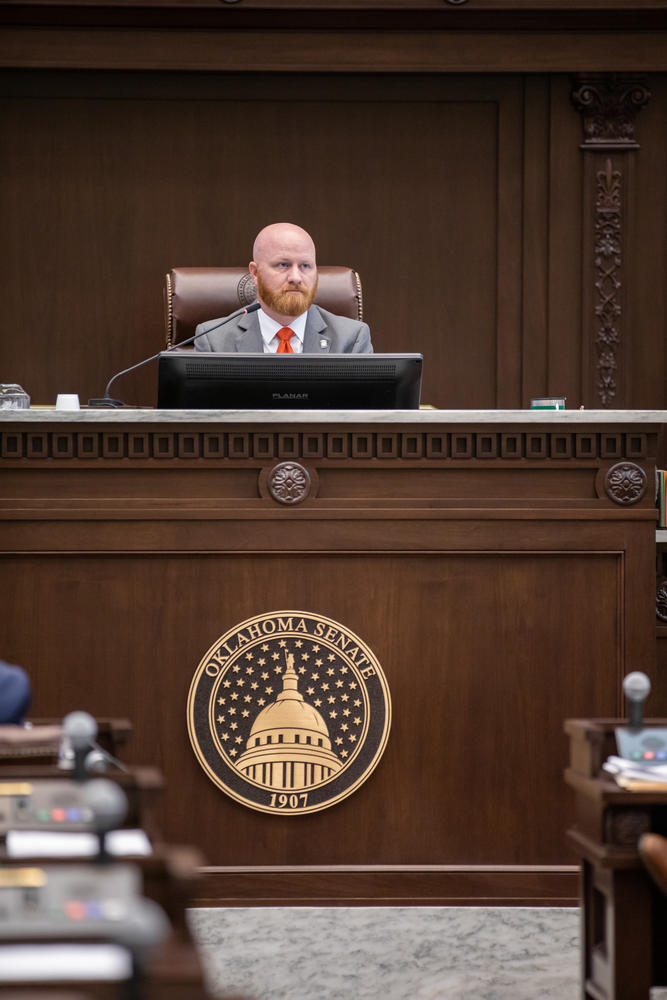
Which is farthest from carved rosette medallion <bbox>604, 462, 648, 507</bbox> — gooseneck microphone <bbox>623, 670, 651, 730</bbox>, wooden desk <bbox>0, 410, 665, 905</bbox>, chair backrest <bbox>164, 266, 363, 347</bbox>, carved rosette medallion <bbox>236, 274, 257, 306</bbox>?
carved rosette medallion <bbox>236, 274, 257, 306</bbox>

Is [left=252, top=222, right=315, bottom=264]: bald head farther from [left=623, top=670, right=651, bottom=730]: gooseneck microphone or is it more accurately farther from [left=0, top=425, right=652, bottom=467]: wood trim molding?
[left=623, top=670, right=651, bottom=730]: gooseneck microphone

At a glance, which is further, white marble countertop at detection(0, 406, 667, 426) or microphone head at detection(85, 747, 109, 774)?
white marble countertop at detection(0, 406, 667, 426)

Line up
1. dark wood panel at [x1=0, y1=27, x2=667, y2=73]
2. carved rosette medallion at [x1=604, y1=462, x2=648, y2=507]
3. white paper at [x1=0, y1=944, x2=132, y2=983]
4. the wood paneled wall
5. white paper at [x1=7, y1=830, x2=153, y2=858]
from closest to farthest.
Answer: white paper at [x1=0, y1=944, x2=132, y2=983] < white paper at [x1=7, y1=830, x2=153, y2=858] < carved rosette medallion at [x1=604, y1=462, x2=648, y2=507] < dark wood panel at [x1=0, y1=27, x2=667, y2=73] < the wood paneled wall

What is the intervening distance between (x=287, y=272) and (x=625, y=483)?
1375 millimetres

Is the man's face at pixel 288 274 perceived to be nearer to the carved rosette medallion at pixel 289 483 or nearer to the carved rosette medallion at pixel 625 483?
the carved rosette medallion at pixel 289 483

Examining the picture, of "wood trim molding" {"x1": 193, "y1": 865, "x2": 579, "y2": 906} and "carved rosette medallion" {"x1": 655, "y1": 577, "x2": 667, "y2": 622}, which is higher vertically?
"carved rosette medallion" {"x1": 655, "y1": 577, "x2": 667, "y2": 622}

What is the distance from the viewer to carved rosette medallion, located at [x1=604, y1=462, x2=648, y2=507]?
2908 mm

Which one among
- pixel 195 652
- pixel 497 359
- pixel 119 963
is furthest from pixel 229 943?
pixel 497 359

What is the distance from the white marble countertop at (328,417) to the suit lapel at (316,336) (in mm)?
904

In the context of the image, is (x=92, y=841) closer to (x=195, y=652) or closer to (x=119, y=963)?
(x=119, y=963)

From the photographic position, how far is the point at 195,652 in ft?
9.32

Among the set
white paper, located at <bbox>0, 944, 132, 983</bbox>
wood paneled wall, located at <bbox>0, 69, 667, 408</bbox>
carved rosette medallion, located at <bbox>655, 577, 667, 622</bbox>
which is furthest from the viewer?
wood paneled wall, located at <bbox>0, 69, 667, 408</bbox>

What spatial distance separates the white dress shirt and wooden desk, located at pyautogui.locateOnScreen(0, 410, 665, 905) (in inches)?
37.3

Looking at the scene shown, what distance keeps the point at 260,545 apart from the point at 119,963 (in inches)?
75.1
